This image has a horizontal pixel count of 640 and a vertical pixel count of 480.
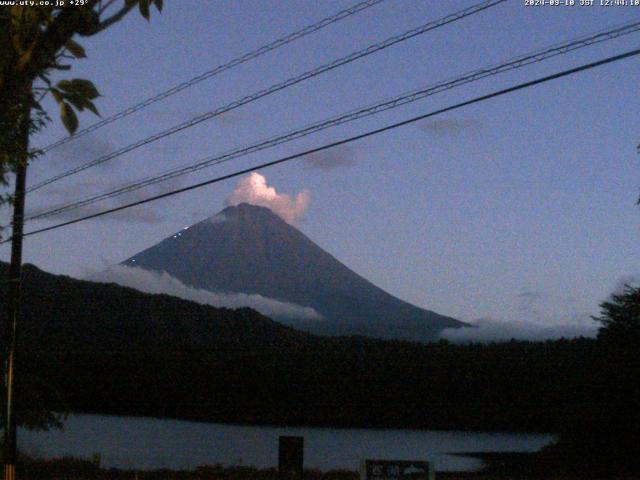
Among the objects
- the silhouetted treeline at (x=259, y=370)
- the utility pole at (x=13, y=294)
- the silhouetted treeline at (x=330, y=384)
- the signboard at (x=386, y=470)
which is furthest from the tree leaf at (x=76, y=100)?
the silhouetted treeline at (x=330, y=384)

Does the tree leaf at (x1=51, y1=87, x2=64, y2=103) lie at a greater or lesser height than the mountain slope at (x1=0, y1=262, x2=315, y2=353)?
lesser

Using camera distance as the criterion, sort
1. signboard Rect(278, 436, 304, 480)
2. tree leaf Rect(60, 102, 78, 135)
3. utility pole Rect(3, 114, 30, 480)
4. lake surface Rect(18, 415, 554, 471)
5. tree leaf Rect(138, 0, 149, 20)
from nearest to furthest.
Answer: tree leaf Rect(60, 102, 78, 135) < tree leaf Rect(138, 0, 149, 20) < signboard Rect(278, 436, 304, 480) < utility pole Rect(3, 114, 30, 480) < lake surface Rect(18, 415, 554, 471)

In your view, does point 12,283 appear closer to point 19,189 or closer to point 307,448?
point 19,189

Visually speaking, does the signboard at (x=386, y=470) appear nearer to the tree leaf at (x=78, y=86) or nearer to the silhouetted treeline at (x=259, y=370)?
→ the tree leaf at (x=78, y=86)

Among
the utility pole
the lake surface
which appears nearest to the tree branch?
the utility pole

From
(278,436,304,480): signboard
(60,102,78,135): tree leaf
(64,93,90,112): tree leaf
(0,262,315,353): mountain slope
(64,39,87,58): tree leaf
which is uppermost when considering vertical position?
(0,262,315,353): mountain slope

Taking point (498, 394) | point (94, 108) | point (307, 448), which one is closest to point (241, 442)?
point (307, 448)

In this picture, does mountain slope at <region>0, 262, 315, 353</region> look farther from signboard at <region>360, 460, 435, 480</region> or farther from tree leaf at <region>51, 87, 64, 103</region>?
tree leaf at <region>51, 87, 64, 103</region>
